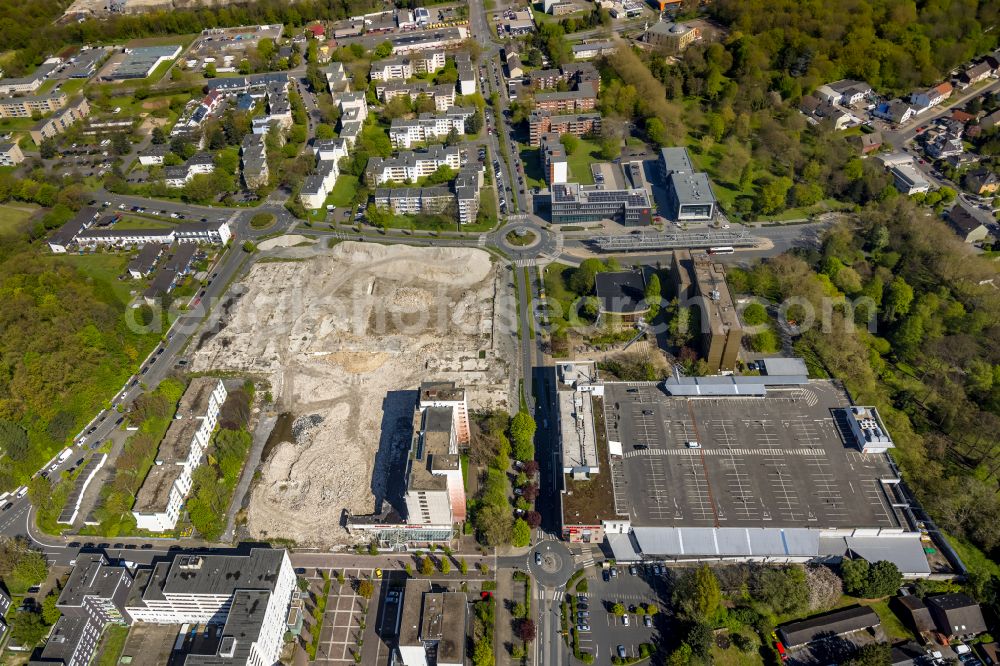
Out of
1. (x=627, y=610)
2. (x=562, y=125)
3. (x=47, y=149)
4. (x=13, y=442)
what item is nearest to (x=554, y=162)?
(x=562, y=125)

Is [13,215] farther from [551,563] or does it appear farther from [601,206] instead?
[551,563]

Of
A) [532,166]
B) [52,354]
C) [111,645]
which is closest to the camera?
[111,645]

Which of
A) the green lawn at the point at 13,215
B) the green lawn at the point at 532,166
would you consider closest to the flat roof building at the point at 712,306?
the green lawn at the point at 532,166

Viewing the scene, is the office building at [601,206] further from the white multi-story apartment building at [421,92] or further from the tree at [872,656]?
the tree at [872,656]

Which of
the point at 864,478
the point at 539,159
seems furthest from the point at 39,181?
the point at 864,478

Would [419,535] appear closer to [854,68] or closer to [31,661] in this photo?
[31,661]
